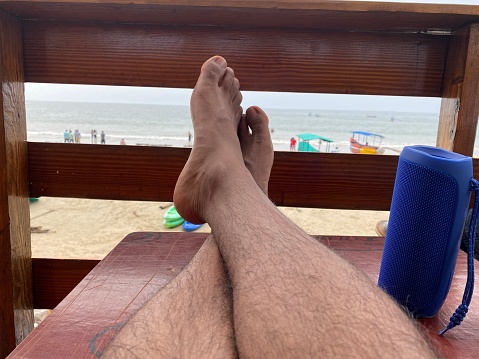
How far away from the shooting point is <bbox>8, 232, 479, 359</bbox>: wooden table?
0.54 metres

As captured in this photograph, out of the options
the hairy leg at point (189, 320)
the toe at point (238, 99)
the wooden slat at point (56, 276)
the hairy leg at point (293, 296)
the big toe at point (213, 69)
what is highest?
the big toe at point (213, 69)

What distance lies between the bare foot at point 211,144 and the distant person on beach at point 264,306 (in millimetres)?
143

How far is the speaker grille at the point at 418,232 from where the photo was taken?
0.54 meters

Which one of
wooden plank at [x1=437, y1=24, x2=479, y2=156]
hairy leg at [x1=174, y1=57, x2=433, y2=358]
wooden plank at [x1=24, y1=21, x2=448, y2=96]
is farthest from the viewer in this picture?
wooden plank at [x1=24, y1=21, x2=448, y2=96]

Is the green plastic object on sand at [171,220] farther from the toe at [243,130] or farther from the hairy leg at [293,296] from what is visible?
the hairy leg at [293,296]

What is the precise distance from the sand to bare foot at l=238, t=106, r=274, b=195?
2.43 meters

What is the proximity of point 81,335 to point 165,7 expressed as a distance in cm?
89

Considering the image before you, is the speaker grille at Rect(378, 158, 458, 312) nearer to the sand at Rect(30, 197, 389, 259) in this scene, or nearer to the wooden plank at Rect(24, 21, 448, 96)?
the wooden plank at Rect(24, 21, 448, 96)

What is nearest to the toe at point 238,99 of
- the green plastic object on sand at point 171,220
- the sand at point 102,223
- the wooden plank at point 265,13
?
the wooden plank at point 265,13

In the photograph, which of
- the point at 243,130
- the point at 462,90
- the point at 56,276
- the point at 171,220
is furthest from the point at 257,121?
the point at 171,220

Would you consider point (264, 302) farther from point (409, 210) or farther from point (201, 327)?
point (409, 210)

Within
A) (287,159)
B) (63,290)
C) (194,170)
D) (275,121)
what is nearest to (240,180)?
(194,170)

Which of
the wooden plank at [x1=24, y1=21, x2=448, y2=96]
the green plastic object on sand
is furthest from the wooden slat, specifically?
the green plastic object on sand

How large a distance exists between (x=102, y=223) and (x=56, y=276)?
13.7 feet
